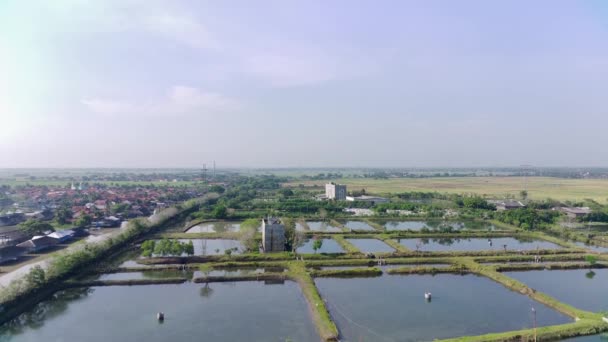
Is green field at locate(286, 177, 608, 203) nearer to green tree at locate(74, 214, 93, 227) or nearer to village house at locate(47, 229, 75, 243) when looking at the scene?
green tree at locate(74, 214, 93, 227)

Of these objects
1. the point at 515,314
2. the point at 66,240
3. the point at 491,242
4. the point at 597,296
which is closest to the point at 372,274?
the point at 515,314

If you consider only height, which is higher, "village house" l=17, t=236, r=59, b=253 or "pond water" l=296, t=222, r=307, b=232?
"village house" l=17, t=236, r=59, b=253

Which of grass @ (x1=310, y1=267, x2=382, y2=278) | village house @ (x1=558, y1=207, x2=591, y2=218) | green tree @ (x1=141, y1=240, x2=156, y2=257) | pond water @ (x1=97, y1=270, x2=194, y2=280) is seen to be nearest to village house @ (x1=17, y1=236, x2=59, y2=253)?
green tree @ (x1=141, y1=240, x2=156, y2=257)

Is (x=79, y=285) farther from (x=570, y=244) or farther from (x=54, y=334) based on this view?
(x=570, y=244)

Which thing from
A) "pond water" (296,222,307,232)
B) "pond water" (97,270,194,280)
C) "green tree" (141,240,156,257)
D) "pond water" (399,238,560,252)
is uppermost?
"green tree" (141,240,156,257)

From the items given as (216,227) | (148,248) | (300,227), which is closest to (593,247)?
(300,227)

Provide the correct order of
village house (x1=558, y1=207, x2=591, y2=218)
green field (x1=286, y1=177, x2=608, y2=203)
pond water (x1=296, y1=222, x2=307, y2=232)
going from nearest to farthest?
1. pond water (x1=296, y1=222, x2=307, y2=232)
2. village house (x1=558, y1=207, x2=591, y2=218)
3. green field (x1=286, y1=177, x2=608, y2=203)

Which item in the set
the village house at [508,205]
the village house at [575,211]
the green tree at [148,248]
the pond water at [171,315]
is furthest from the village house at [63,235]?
the village house at [575,211]
